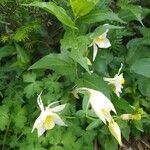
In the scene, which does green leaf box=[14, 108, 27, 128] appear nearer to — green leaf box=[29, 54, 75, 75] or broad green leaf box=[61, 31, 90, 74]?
green leaf box=[29, 54, 75, 75]

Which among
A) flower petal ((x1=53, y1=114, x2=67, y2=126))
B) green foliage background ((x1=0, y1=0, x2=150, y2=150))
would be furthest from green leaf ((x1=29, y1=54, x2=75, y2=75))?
flower petal ((x1=53, y1=114, x2=67, y2=126))

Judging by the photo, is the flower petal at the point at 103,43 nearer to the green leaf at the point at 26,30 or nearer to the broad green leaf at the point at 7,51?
the green leaf at the point at 26,30

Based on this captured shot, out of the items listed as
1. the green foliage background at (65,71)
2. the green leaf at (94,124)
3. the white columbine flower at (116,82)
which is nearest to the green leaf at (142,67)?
the green foliage background at (65,71)

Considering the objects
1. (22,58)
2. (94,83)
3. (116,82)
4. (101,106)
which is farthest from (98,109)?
(22,58)

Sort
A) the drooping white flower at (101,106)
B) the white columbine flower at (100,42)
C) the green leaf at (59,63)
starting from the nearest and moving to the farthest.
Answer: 1. the drooping white flower at (101,106)
2. the green leaf at (59,63)
3. the white columbine flower at (100,42)

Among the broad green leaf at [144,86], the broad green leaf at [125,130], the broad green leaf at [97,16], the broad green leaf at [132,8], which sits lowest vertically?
the broad green leaf at [125,130]

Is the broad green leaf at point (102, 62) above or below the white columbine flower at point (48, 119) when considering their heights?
below

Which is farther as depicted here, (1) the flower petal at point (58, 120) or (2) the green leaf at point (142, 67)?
(2) the green leaf at point (142, 67)
